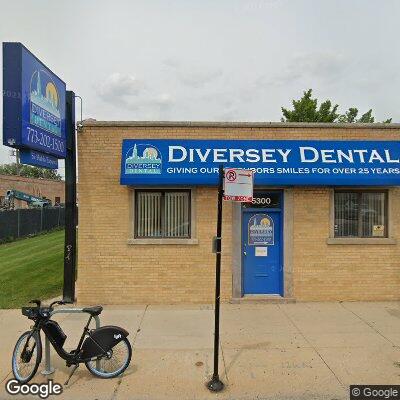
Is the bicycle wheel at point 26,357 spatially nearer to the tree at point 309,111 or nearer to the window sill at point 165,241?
the window sill at point 165,241

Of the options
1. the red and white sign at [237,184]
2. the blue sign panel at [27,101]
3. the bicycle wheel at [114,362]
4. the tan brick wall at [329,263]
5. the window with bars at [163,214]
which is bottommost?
the bicycle wheel at [114,362]

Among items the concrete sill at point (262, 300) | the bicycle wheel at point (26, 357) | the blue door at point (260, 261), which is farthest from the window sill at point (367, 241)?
the bicycle wheel at point (26, 357)

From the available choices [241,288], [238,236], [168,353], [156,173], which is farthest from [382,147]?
[168,353]

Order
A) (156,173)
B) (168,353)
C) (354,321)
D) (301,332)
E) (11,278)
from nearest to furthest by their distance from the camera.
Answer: (168,353)
(301,332)
(354,321)
(156,173)
(11,278)

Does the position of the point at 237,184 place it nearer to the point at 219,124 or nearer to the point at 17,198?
the point at 219,124

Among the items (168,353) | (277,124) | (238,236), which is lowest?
(168,353)

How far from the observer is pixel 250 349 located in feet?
19.0

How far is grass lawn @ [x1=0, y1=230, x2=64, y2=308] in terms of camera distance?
9.03 meters

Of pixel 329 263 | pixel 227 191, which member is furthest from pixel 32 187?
pixel 227 191

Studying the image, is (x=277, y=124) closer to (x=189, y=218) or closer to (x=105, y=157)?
(x=189, y=218)

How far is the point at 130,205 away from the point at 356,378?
18.1ft

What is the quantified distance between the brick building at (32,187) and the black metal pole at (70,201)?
42.2 meters

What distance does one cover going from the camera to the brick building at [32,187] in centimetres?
4714

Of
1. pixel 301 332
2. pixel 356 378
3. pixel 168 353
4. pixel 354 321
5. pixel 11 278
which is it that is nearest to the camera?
pixel 356 378
